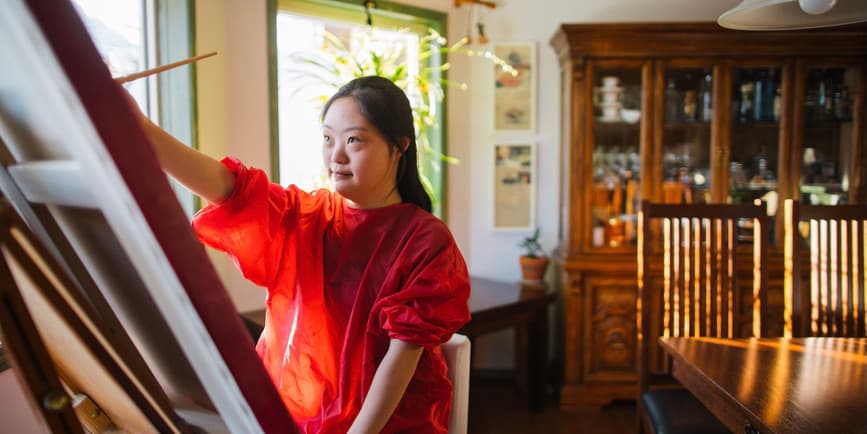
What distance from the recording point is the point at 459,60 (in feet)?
9.83

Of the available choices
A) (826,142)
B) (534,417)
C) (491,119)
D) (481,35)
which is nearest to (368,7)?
(481,35)

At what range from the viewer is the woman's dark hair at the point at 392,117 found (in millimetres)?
933

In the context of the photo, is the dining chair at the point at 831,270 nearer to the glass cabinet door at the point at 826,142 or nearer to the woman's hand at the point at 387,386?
the glass cabinet door at the point at 826,142

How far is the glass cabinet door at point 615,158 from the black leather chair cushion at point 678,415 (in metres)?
1.07

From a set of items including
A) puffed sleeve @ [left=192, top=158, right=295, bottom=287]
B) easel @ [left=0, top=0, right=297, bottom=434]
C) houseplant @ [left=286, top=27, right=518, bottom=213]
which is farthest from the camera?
houseplant @ [left=286, top=27, right=518, bottom=213]

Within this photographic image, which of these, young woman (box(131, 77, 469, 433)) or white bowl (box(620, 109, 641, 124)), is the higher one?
white bowl (box(620, 109, 641, 124))

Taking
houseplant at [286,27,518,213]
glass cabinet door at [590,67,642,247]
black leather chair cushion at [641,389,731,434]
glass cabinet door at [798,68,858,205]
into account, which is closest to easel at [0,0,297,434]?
black leather chair cushion at [641,389,731,434]

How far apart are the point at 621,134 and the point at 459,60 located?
863 millimetres

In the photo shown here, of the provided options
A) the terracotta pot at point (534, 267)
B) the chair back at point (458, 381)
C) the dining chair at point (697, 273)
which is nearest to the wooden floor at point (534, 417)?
the terracotta pot at point (534, 267)

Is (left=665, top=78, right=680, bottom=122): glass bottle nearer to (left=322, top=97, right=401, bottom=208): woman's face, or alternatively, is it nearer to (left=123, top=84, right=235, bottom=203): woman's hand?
(left=322, top=97, right=401, bottom=208): woman's face

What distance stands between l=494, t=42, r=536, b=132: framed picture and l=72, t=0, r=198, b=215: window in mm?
1536

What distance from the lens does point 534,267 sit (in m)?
2.89

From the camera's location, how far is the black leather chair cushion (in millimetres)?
1650

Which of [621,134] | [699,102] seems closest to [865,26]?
[699,102]
